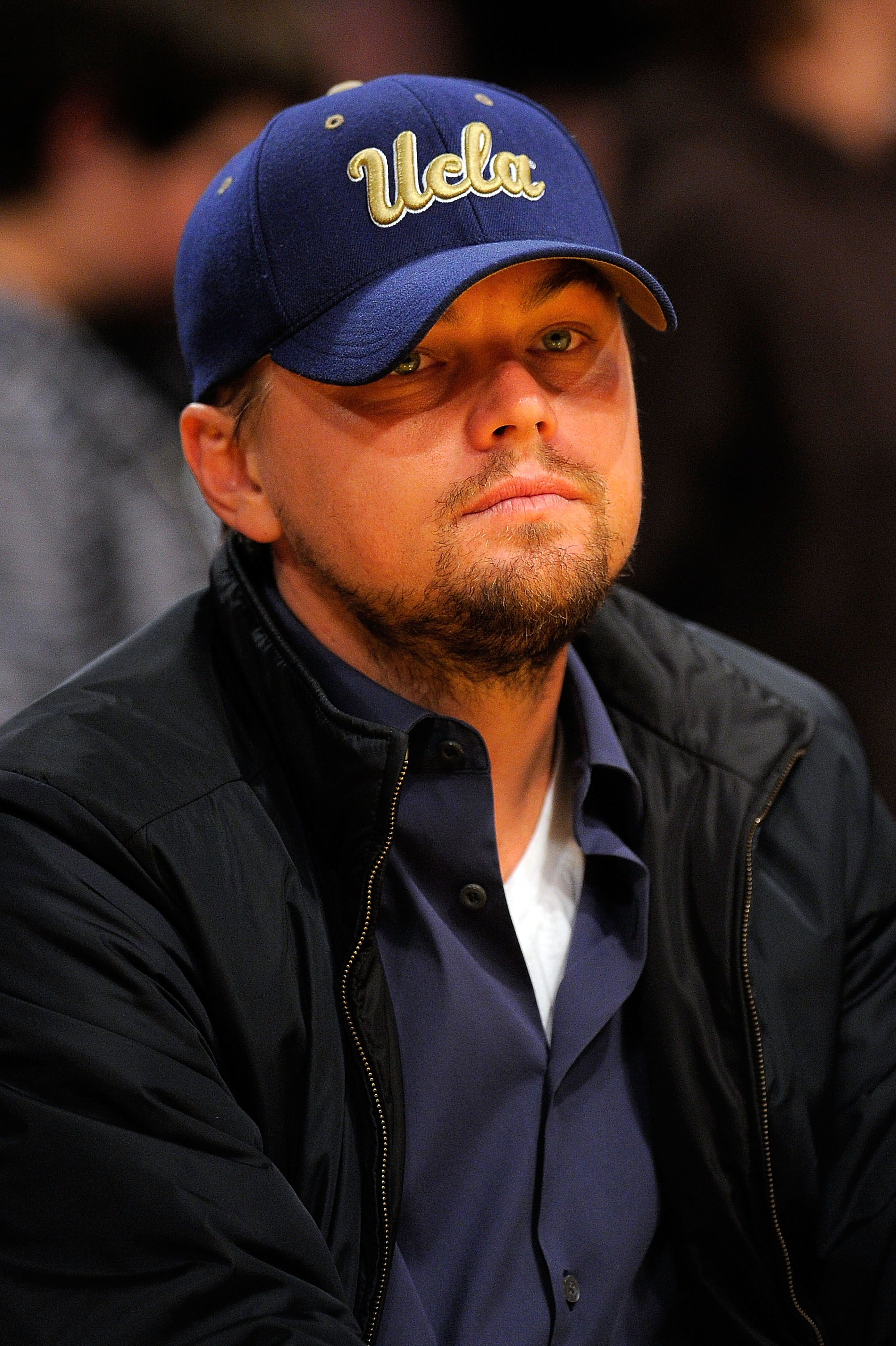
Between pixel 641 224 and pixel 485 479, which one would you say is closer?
pixel 485 479

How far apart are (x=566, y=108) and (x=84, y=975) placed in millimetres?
1346

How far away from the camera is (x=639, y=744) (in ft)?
4.02

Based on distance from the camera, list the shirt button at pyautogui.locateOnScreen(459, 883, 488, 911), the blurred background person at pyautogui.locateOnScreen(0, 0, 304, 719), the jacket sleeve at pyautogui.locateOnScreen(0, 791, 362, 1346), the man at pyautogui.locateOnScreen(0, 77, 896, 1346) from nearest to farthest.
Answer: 1. the jacket sleeve at pyautogui.locateOnScreen(0, 791, 362, 1346)
2. the man at pyautogui.locateOnScreen(0, 77, 896, 1346)
3. the shirt button at pyautogui.locateOnScreen(459, 883, 488, 911)
4. the blurred background person at pyautogui.locateOnScreen(0, 0, 304, 719)

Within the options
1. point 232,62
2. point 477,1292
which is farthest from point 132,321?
point 477,1292

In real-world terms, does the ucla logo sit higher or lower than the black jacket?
higher

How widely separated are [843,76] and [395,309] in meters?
1.06

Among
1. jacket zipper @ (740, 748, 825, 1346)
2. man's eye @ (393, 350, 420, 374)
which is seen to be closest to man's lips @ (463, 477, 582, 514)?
man's eye @ (393, 350, 420, 374)

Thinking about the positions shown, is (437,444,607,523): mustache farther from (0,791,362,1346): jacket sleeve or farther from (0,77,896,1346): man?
(0,791,362,1346): jacket sleeve

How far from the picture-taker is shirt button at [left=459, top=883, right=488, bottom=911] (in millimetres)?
1052

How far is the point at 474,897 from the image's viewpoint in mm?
1054

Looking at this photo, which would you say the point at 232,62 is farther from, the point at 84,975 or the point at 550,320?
the point at 84,975

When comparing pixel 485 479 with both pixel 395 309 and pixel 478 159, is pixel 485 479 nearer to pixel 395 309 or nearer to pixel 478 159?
pixel 395 309

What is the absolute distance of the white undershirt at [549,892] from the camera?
3.67ft

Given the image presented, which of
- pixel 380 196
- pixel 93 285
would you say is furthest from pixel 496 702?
pixel 93 285
